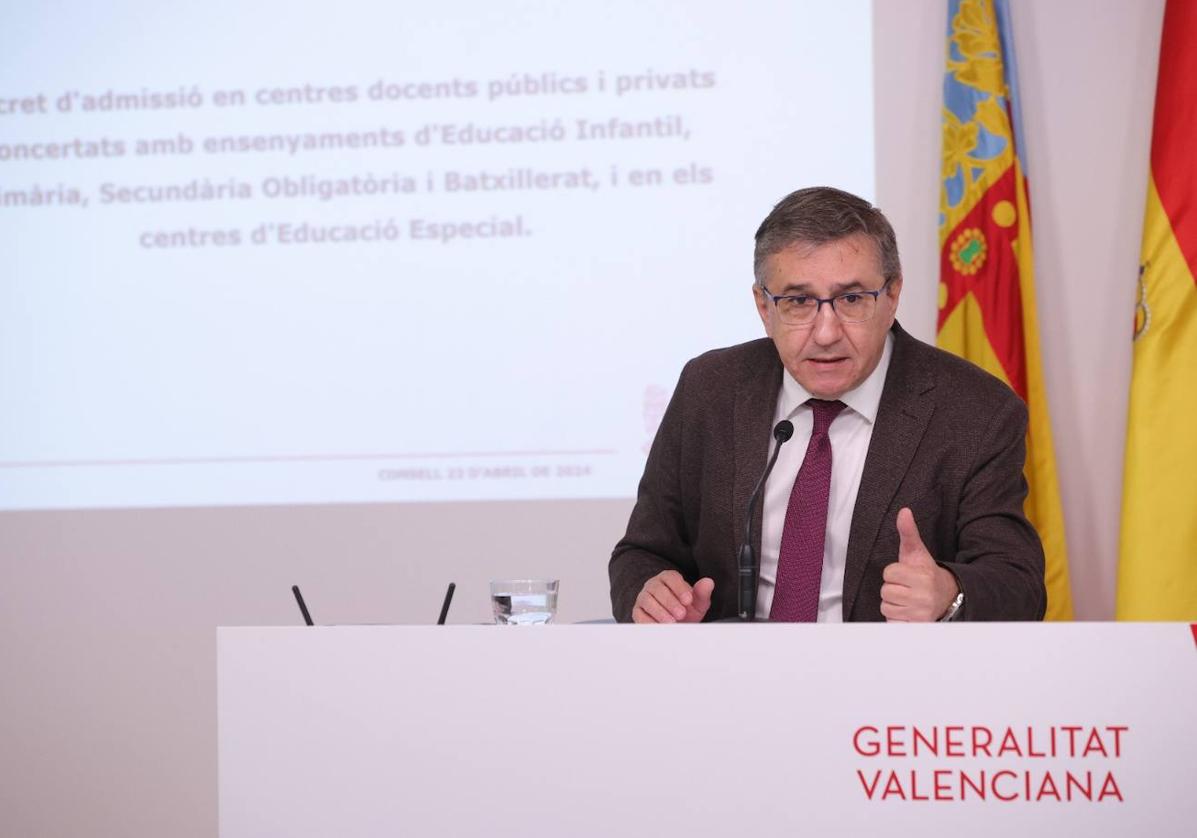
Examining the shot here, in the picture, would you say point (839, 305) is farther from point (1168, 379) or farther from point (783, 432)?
point (1168, 379)

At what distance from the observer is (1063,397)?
3.71 metres

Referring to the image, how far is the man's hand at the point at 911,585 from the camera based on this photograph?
179cm

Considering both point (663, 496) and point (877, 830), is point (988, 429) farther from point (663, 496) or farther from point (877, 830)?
point (877, 830)

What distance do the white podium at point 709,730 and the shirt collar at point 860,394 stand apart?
92 cm

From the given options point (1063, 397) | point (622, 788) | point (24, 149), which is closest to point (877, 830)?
point (622, 788)

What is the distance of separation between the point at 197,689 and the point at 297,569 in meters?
0.53

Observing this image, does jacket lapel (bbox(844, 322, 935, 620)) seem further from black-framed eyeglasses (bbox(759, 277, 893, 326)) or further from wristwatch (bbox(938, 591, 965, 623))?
wristwatch (bbox(938, 591, 965, 623))

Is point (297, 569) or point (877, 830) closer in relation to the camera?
point (877, 830)

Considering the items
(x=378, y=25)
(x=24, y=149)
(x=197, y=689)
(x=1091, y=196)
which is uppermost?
(x=378, y=25)

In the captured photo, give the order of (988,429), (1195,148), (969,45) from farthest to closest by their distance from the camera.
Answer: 1. (969,45)
2. (1195,148)
3. (988,429)

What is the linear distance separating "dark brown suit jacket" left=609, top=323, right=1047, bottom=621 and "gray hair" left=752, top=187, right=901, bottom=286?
0.81 feet

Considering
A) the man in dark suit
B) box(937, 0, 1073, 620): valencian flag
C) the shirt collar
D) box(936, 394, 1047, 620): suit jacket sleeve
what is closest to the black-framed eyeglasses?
the man in dark suit

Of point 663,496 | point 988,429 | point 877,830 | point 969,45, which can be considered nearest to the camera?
point 877,830

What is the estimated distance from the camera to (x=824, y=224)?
2.27 meters
